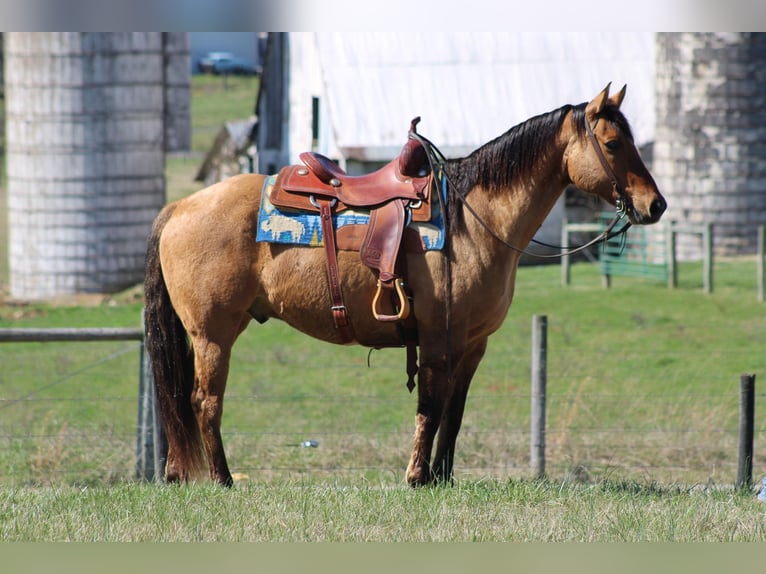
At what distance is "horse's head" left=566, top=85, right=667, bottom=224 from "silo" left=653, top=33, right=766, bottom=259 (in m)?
14.9

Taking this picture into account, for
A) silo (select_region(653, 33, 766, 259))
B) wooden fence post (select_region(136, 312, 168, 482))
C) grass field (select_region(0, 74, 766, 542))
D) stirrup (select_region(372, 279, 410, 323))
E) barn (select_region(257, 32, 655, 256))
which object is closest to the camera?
grass field (select_region(0, 74, 766, 542))

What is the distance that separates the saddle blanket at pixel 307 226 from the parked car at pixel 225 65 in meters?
42.1

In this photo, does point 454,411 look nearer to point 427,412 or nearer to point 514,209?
point 427,412

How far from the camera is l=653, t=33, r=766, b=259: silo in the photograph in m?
19.7

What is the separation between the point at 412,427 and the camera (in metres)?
9.84

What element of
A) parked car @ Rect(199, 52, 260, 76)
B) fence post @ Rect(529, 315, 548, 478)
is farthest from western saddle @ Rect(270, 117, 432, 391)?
parked car @ Rect(199, 52, 260, 76)

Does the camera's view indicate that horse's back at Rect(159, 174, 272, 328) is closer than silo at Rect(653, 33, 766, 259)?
Yes

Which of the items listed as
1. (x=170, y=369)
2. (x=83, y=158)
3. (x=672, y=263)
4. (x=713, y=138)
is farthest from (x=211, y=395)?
(x=713, y=138)

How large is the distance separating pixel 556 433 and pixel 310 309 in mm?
3750

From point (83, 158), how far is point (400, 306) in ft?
46.0

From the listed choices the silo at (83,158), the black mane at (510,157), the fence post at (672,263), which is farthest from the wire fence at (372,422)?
the silo at (83,158)

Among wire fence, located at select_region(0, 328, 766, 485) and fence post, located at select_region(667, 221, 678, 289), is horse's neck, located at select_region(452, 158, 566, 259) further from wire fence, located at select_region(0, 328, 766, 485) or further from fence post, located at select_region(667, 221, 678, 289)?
fence post, located at select_region(667, 221, 678, 289)

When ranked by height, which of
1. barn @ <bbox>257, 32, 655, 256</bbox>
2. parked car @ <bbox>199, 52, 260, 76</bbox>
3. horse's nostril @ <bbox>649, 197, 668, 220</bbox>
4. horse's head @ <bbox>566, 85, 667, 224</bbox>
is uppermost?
parked car @ <bbox>199, 52, 260, 76</bbox>

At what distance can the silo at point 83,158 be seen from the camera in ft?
60.6
